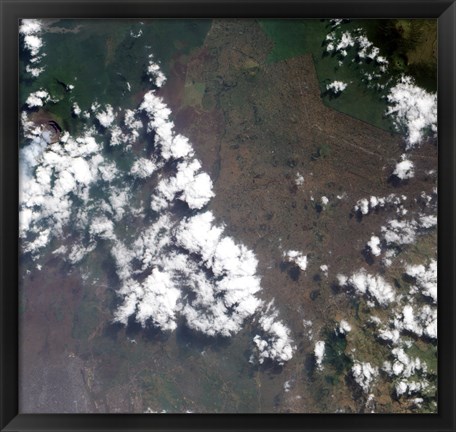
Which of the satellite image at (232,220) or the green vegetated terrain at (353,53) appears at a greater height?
the green vegetated terrain at (353,53)

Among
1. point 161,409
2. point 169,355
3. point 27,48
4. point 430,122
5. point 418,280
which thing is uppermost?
point 27,48

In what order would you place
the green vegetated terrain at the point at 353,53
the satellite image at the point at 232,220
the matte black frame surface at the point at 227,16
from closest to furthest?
the matte black frame surface at the point at 227,16
the green vegetated terrain at the point at 353,53
the satellite image at the point at 232,220

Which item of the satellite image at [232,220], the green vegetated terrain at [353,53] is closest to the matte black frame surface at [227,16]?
the green vegetated terrain at [353,53]

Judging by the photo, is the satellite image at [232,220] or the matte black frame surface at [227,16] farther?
the satellite image at [232,220]

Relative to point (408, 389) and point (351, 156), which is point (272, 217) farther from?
point (408, 389)

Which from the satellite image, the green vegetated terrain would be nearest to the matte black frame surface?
the green vegetated terrain

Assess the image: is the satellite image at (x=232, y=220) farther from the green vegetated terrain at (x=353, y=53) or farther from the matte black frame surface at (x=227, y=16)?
the matte black frame surface at (x=227, y=16)

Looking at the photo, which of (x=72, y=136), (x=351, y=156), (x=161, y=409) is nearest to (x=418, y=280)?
(x=351, y=156)
